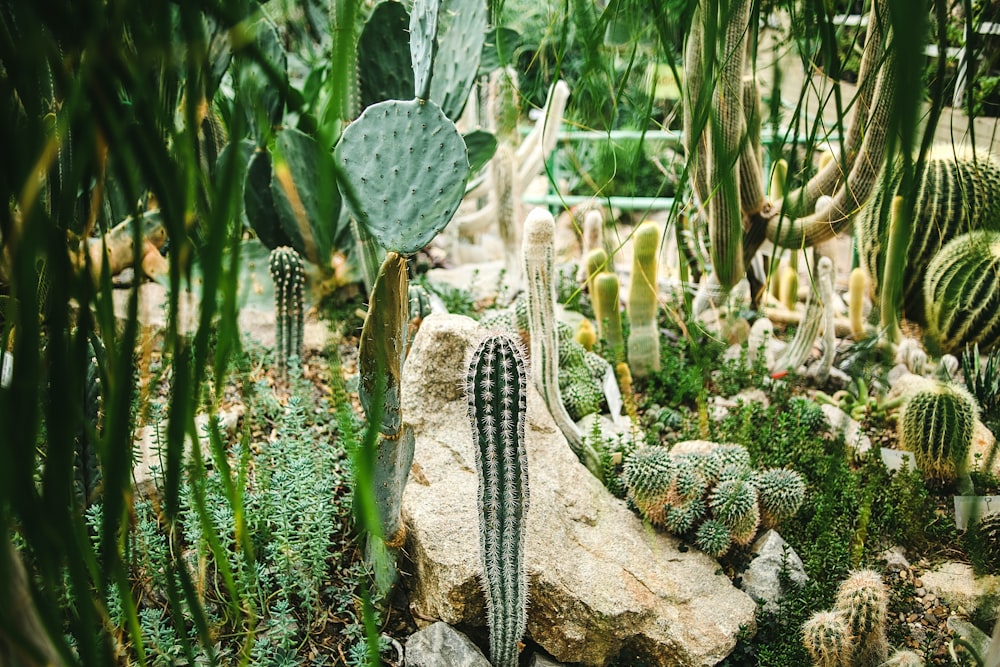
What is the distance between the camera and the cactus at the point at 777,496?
7.57 ft

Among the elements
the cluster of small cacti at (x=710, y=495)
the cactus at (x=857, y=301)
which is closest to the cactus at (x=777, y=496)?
the cluster of small cacti at (x=710, y=495)

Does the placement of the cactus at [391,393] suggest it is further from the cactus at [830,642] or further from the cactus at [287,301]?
the cactus at [287,301]

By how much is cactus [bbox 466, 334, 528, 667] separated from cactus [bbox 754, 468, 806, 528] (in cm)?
94

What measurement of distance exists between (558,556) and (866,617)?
2.37 ft

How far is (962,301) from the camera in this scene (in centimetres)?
324

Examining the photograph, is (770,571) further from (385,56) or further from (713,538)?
(385,56)

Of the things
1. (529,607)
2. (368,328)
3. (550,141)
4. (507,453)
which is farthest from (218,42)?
(550,141)

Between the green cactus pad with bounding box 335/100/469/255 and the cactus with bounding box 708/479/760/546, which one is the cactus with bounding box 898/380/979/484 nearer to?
the cactus with bounding box 708/479/760/546

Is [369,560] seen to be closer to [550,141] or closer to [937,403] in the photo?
[937,403]

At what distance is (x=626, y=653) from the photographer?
191cm

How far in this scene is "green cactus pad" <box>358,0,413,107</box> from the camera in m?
2.90

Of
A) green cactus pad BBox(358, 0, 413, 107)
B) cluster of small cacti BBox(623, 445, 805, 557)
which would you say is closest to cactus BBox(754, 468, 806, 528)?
cluster of small cacti BBox(623, 445, 805, 557)

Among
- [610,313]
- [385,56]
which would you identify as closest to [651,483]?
[610,313]

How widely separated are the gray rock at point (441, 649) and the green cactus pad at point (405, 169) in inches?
33.8
